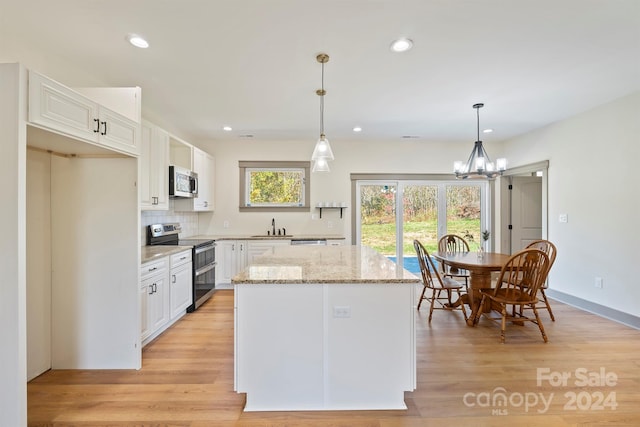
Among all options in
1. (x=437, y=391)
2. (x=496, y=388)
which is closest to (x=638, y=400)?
(x=496, y=388)

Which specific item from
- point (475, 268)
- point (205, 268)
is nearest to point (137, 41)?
point (205, 268)

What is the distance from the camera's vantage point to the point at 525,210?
16.8 feet

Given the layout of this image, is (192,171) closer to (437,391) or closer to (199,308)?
(199,308)

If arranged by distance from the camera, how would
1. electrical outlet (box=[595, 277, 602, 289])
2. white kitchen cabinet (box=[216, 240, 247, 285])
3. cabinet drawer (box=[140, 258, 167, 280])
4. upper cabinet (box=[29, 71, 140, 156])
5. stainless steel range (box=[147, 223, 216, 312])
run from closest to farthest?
upper cabinet (box=[29, 71, 140, 156]), cabinet drawer (box=[140, 258, 167, 280]), electrical outlet (box=[595, 277, 602, 289]), stainless steel range (box=[147, 223, 216, 312]), white kitchen cabinet (box=[216, 240, 247, 285])

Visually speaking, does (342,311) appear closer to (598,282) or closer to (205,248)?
(205,248)

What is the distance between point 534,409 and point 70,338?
3.42 m

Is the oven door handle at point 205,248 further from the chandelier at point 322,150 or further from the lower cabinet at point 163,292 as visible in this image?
the chandelier at point 322,150

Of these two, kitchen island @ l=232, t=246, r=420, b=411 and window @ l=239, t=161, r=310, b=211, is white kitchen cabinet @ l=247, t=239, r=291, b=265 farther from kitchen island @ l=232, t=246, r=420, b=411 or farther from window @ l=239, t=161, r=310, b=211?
kitchen island @ l=232, t=246, r=420, b=411

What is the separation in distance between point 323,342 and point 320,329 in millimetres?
83

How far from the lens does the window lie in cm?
515

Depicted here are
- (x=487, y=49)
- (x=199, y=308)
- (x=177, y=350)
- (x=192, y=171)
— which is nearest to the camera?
(x=487, y=49)

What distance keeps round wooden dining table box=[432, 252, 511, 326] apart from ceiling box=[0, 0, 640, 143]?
186cm

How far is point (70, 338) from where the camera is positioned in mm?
2273

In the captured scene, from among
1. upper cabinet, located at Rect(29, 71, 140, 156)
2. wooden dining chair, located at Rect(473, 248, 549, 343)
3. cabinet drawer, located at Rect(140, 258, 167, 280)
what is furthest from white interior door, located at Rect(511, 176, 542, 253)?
upper cabinet, located at Rect(29, 71, 140, 156)
